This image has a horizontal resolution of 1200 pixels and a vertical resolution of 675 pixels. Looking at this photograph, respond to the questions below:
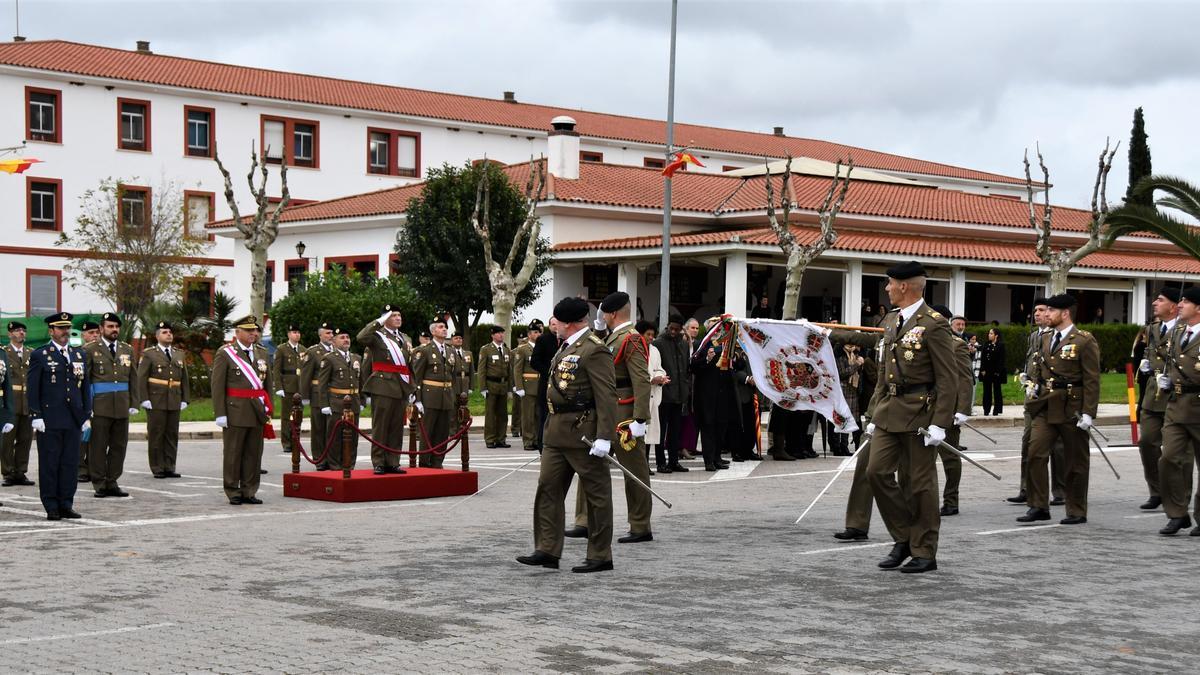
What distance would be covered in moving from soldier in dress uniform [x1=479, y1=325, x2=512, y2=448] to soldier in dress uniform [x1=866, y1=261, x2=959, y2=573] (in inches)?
542

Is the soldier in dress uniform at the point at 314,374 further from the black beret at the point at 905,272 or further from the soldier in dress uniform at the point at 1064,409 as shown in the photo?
the black beret at the point at 905,272

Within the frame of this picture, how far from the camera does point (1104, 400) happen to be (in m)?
33.5

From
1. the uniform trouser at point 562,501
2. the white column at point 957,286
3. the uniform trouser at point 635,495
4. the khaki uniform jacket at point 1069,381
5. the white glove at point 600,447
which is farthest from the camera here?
the white column at point 957,286

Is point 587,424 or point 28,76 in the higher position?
point 28,76

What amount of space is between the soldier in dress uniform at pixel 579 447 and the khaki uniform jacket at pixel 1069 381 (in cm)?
470

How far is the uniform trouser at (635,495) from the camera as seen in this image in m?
11.9

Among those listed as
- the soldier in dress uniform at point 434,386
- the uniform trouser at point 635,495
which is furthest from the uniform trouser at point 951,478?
the soldier in dress uniform at point 434,386

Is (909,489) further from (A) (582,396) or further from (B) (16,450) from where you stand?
(B) (16,450)

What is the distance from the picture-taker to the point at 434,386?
18547 mm

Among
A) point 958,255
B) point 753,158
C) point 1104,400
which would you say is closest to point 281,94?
point 753,158

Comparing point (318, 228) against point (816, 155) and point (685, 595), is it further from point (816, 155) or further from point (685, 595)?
point (685, 595)

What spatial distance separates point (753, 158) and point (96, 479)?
61027 mm

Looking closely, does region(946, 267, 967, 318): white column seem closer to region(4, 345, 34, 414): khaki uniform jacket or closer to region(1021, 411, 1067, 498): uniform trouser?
region(1021, 411, 1067, 498): uniform trouser

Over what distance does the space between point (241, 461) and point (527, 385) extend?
8819 millimetres
